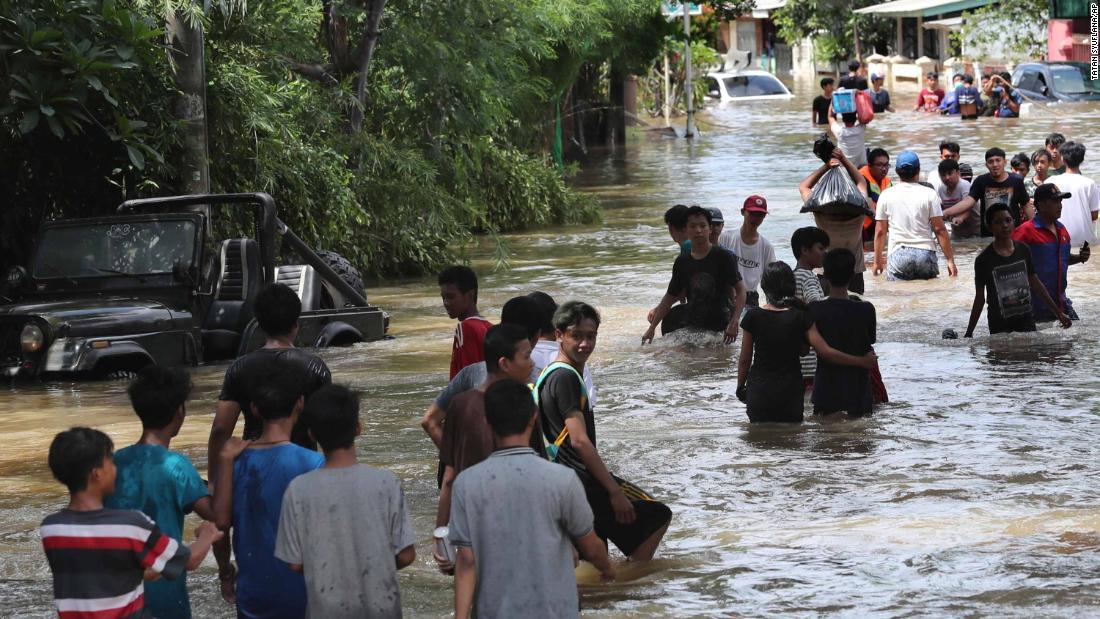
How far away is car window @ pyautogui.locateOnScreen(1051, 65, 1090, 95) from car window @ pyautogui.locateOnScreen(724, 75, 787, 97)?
1562cm

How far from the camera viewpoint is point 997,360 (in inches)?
487

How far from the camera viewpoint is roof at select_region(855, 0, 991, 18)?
5691cm

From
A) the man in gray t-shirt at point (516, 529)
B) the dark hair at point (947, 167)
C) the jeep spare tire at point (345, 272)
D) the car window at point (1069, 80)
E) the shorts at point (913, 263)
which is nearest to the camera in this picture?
the man in gray t-shirt at point (516, 529)

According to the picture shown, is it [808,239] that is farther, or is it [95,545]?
[808,239]

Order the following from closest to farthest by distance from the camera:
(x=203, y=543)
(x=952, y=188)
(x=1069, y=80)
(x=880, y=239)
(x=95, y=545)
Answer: (x=95, y=545) < (x=203, y=543) < (x=880, y=239) < (x=952, y=188) < (x=1069, y=80)

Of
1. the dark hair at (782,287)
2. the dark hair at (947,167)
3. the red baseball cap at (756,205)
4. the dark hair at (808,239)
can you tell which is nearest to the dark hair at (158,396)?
the dark hair at (782,287)

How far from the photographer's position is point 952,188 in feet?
61.7

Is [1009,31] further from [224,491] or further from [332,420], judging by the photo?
[332,420]

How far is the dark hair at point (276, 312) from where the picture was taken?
618cm

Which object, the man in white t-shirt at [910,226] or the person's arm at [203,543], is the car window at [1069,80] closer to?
the man in white t-shirt at [910,226]

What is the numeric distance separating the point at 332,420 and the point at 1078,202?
11982mm

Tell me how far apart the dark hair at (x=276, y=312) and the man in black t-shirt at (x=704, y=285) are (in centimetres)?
567

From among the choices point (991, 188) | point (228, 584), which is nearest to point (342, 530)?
point (228, 584)

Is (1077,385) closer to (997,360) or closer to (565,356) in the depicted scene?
(997,360)
